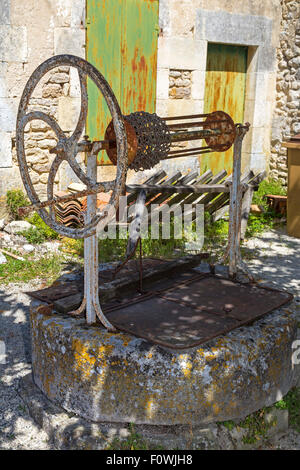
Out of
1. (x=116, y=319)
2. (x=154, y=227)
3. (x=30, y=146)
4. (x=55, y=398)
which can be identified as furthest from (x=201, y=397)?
(x=30, y=146)

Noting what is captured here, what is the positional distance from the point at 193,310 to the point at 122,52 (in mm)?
5524

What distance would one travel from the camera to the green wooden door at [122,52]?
294 inches

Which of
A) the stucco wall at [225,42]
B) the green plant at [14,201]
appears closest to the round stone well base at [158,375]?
the green plant at [14,201]

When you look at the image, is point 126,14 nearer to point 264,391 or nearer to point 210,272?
point 210,272

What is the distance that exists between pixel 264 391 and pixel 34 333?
1.39m

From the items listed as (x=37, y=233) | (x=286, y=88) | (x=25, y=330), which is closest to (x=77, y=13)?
(x=37, y=233)

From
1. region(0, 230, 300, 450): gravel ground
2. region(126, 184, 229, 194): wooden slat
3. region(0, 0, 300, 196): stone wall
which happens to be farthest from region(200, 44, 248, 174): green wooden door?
region(126, 184, 229, 194): wooden slat

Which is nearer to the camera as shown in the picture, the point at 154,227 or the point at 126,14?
the point at 154,227

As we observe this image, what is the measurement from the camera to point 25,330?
4461 mm

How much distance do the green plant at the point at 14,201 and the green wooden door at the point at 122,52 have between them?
1.33 m

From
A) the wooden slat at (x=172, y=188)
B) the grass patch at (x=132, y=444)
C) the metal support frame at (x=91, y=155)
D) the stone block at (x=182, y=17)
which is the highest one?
the stone block at (x=182, y=17)

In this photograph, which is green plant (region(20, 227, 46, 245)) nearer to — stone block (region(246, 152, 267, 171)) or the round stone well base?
the round stone well base

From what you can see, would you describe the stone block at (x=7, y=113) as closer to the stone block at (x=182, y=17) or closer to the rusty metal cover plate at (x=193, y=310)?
the stone block at (x=182, y=17)
